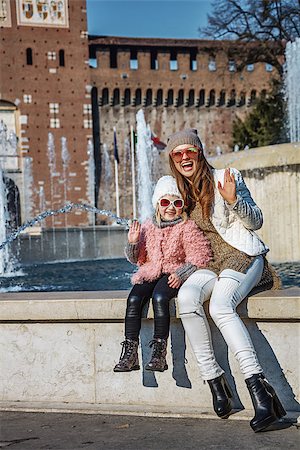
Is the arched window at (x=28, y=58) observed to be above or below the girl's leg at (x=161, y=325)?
above

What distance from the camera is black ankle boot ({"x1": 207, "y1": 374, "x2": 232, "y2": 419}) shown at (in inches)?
96.3

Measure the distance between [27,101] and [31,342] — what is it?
23.7 m

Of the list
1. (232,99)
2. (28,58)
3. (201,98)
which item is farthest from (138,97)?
(28,58)

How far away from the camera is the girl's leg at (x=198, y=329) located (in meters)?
2.46

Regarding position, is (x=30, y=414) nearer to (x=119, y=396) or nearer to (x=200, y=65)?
(x=119, y=396)

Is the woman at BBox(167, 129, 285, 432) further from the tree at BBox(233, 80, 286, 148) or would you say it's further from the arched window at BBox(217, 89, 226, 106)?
the arched window at BBox(217, 89, 226, 106)

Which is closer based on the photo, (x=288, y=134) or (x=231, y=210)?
(x=231, y=210)

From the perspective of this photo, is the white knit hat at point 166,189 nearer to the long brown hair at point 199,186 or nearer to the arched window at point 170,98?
the long brown hair at point 199,186

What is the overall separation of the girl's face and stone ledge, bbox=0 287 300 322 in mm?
371

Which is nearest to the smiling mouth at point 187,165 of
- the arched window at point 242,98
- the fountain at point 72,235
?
the fountain at point 72,235

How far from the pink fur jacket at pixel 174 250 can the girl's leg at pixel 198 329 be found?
0.57ft

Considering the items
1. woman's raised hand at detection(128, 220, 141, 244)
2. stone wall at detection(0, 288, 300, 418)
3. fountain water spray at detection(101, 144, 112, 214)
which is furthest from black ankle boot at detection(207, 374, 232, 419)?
fountain water spray at detection(101, 144, 112, 214)

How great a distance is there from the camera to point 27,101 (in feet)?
83.8

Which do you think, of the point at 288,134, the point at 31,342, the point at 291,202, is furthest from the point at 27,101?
the point at 31,342
